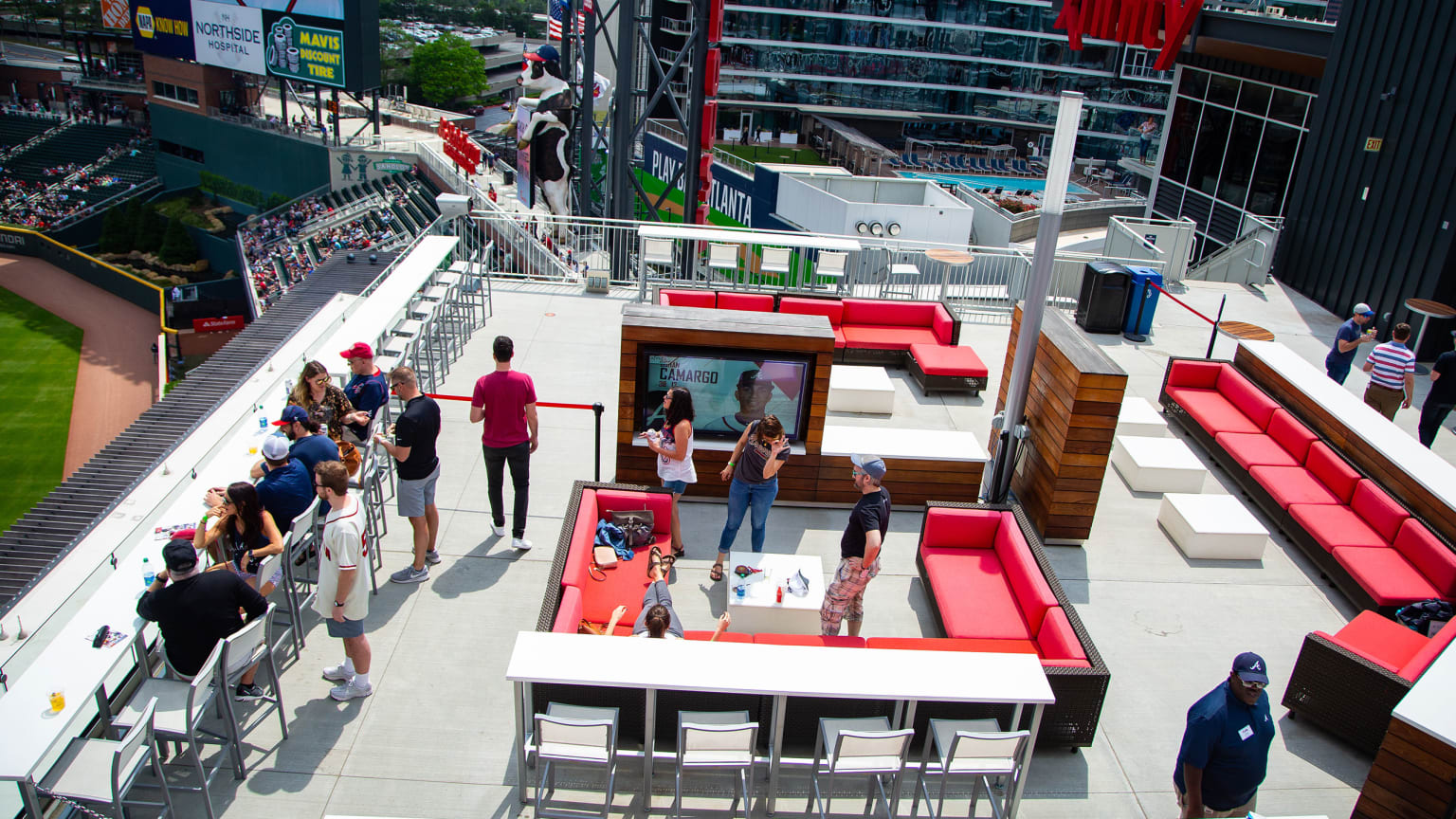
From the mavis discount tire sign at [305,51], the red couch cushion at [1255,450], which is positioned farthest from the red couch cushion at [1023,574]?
the mavis discount tire sign at [305,51]

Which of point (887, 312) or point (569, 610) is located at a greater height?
point (887, 312)

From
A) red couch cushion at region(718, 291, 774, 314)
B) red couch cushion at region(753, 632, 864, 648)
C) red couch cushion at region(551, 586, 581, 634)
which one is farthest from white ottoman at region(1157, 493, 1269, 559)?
red couch cushion at region(551, 586, 581, 634)

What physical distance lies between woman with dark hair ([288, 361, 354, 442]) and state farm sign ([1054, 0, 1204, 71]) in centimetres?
2490

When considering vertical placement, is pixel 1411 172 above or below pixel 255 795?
above

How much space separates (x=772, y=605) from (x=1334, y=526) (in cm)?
566

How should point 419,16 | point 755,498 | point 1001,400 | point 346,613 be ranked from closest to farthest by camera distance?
point 346,613, point 755,498, point 1001,400, point 419,16

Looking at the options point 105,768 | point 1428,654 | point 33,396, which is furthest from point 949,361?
point 33,396

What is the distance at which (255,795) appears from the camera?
5.54 metres

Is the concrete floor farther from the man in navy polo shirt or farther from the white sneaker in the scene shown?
the man in navy polo shirt

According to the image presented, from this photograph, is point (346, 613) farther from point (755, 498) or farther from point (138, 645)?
point (755, 498)

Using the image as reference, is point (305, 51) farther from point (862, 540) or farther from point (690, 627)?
point (862, 540)

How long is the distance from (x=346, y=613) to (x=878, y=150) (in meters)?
60.4

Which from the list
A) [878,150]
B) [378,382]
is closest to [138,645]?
[378,382]

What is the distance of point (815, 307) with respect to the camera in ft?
43.6
